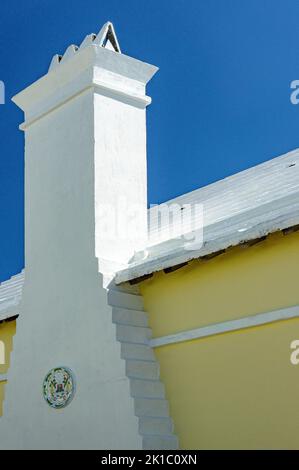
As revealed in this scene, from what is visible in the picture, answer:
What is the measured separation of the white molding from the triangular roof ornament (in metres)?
3.60

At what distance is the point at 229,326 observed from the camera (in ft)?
28.1

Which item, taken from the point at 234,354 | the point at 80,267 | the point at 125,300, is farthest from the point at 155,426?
the point at 80,267

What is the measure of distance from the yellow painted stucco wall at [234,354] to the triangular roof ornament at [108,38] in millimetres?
3003

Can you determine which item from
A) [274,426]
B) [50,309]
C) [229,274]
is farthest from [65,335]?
[274,426]

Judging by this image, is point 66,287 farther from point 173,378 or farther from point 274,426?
point 274,426

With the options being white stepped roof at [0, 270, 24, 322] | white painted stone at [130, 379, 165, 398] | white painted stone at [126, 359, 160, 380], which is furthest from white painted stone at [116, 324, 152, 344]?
white stepped roof at [0, 270, 24, 322]

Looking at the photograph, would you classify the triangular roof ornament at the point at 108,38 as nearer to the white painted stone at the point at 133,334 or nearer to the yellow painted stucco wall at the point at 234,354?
the yellow painted stucco wall at the point at 234,354

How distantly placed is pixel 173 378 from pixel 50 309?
1.82 meters

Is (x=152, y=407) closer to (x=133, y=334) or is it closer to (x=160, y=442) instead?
(x=160, y=442)

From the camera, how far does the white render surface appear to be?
9188 mm

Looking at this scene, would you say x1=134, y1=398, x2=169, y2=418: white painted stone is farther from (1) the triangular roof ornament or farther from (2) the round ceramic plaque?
(1) the triangular roof ornament

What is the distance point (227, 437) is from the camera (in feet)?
27.6

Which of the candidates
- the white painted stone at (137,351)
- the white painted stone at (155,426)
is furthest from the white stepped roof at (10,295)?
the white painted stone at (155,426)

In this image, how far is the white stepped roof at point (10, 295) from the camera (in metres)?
10.9
